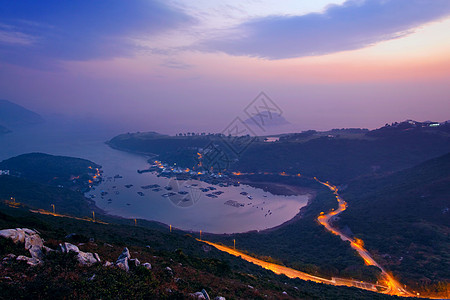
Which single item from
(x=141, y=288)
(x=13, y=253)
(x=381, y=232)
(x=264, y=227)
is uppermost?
(x=13, y=253)

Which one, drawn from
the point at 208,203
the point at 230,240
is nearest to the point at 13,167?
the point at 208,203

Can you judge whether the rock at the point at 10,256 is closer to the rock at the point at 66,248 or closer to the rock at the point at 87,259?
the rock at the point at 66,248

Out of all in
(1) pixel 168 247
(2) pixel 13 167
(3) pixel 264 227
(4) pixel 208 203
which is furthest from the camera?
(2) pixel 13 167

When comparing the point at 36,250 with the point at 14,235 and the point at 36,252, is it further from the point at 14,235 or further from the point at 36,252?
the point at 14,235

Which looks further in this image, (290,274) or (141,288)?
(290,274)

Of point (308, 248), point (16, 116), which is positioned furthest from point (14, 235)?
point (16, 116)

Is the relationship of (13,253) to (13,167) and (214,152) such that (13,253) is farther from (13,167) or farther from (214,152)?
(214,152)

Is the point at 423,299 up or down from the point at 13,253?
down

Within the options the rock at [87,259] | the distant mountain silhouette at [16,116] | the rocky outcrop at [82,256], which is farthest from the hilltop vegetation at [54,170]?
the distant mountain silhouette at [16,116]
